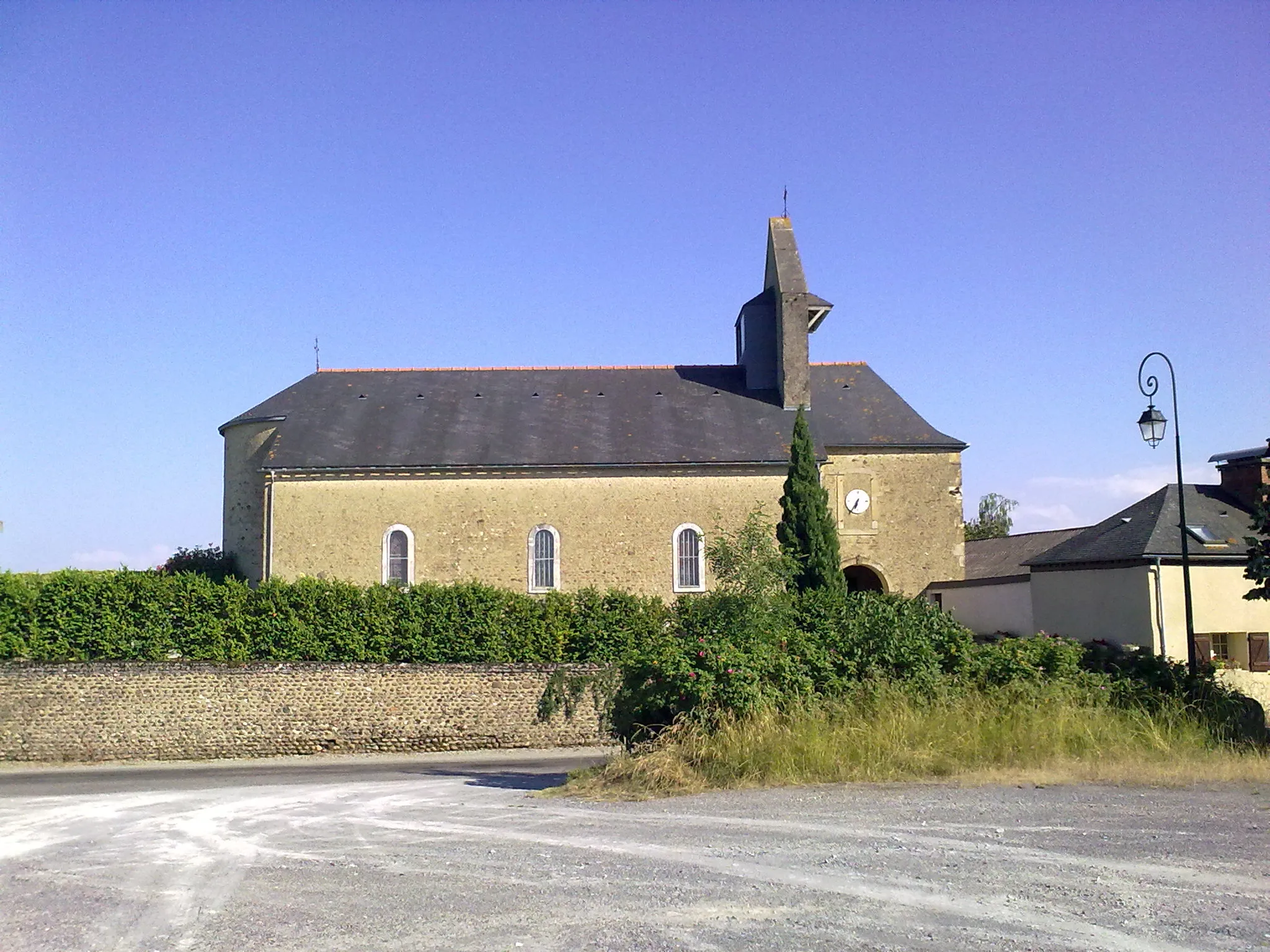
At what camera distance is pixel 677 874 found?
6.80m

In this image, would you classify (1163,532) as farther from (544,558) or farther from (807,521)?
(544,558)

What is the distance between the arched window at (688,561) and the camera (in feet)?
95.3

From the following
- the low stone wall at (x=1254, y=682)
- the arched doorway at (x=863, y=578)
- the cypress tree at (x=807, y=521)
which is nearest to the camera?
the low stone wall at (x=1254, y=682)

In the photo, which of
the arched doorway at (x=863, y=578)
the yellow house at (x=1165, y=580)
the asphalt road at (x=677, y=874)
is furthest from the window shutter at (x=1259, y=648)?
the asphalt road at (x=677, y=874)

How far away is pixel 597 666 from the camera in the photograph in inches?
841

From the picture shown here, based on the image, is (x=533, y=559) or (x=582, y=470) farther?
(x=582, y=470)

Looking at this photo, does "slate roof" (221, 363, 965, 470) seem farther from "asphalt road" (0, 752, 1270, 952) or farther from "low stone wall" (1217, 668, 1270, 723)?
"asphalt road" (0, 752, 1270, 952)

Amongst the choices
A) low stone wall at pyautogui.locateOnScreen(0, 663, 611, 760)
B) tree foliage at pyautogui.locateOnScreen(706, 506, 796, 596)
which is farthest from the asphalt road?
low stone wall at pyautogui.locateOnScreen(0, 663, 611, 760)

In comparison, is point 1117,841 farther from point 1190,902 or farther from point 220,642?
point 220,642

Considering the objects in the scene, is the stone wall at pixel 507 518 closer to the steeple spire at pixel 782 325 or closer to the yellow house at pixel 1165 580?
the steeple spire at pixel 782 325

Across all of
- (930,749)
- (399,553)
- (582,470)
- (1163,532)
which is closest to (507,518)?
(582,470)

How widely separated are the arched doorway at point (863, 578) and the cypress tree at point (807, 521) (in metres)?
3.08

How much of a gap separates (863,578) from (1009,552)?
1264cm

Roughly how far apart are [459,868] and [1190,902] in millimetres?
4395
